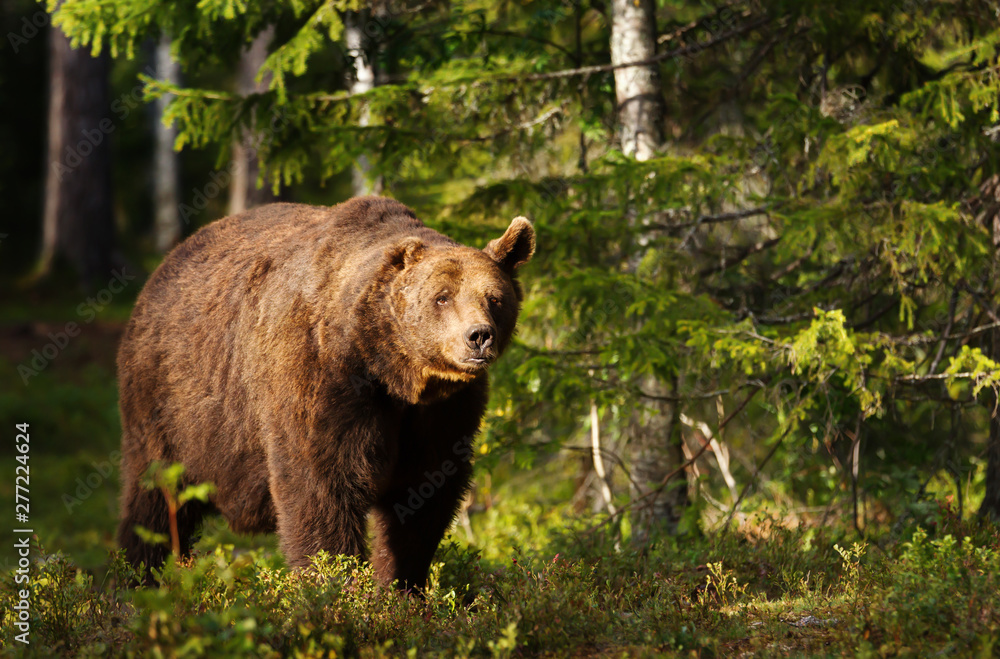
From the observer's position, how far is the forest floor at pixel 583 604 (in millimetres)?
4074

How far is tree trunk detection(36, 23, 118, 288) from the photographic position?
19.1 metres

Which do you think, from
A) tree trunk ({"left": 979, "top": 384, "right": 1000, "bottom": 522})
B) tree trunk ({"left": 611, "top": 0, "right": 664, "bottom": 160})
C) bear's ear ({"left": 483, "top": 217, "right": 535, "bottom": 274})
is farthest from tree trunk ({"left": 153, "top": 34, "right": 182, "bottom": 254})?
tree trunk ({"left": 979, "top": 384, "right": 1000, "bottom": 522})

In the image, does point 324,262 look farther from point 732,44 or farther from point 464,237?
point 732,44

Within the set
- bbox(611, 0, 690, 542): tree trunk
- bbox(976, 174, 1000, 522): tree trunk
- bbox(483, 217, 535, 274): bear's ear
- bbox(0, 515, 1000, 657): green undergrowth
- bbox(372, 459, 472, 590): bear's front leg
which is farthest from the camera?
bbox(611, 0, 690, 542): tree trunk

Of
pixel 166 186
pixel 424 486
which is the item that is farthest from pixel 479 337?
pixel 166 186

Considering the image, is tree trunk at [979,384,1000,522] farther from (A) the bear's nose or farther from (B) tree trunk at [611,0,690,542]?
(A) the bear's nose

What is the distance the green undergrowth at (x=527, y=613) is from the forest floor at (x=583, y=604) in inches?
0.4

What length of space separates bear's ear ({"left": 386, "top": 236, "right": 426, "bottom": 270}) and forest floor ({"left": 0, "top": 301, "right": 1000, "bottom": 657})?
1.70 meters

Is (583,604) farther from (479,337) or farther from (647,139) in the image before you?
(647,139)

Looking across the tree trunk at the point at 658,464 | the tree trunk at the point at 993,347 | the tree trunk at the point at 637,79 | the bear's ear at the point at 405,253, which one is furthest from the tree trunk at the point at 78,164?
the tree trunk at the point at 993,347

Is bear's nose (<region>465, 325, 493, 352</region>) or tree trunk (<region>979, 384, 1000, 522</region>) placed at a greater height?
bear's nose (<region>465, 325, 493, 352</region>)

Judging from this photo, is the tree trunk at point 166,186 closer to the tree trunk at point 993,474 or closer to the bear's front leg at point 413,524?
the bear's front leg at point 413,524

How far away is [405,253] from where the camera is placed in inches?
212

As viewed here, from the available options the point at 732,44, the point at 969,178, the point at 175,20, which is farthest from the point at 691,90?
the point at 175,20
